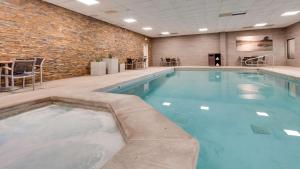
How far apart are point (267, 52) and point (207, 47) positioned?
439 centimetres

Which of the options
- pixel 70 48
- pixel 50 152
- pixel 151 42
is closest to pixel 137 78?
pixel 70 48

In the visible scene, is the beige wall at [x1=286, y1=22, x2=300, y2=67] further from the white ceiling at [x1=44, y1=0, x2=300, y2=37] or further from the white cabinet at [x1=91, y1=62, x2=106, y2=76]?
the white cabinet at [x1=91, y1=62, x2=106, y2=76]

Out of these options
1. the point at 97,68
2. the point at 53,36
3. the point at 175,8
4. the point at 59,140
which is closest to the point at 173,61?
the point at 175,8

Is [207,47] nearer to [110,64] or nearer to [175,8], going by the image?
[175,8]

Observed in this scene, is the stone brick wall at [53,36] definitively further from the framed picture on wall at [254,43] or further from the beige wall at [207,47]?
the framed picture on wall at [254,43]

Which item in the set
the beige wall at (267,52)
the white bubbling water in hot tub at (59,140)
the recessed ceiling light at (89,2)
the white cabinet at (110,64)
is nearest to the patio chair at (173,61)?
the beige wall at (267,52)

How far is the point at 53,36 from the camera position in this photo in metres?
6.53

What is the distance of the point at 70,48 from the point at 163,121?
6498 millimetres

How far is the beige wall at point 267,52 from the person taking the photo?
13.2 m

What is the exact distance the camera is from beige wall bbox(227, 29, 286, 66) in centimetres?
1323

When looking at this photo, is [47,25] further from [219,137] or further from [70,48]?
[219,137]

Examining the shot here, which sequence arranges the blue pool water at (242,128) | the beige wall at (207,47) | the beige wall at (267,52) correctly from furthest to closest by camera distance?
1. the beige wall at (207,47)
2. the beige wall at (267,52)
3. the blue pool water at (242,128)

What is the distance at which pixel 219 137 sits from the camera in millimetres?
2271

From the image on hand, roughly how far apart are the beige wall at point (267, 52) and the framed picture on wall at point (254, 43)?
0.23 meters
